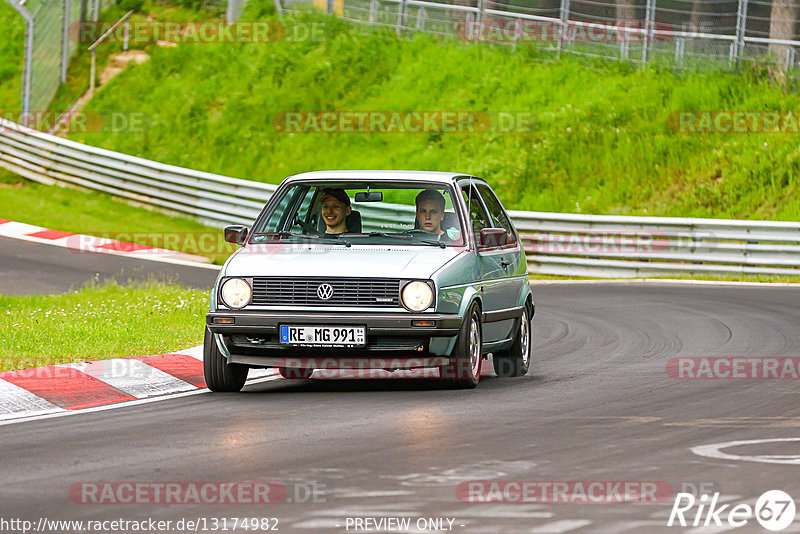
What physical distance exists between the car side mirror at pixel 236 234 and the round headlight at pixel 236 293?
70 cm

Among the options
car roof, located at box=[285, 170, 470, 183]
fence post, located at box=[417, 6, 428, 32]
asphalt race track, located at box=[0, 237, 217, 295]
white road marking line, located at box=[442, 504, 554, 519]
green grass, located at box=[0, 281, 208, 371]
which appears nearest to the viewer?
white road marking line, located at box=[442, 504, 554, 519]

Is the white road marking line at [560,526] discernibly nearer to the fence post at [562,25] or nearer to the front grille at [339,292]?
the front grille at [339,292]

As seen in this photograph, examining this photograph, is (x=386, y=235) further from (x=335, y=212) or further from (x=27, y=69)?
(x=27, y=69)

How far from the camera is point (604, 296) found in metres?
19.1

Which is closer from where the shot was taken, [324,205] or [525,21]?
[324,205]

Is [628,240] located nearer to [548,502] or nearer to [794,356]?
[794,356]

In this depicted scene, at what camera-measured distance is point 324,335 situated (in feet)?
31.9

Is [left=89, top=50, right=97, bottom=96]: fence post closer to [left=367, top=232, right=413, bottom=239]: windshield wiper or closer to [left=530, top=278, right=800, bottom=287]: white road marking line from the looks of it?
[left=530, top=278, right=800, bottom=287]: white road marking line

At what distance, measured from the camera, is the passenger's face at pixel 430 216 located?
10820 millimetres

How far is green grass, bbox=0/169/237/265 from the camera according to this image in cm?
2578

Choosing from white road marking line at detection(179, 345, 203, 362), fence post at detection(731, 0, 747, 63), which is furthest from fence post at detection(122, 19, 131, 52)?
white road marking line at detection(179, 345, 203, 362)

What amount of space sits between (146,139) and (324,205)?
943 inches

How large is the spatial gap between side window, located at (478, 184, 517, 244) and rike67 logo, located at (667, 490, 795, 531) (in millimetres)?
5810

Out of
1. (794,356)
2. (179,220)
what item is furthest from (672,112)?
(794,356)
